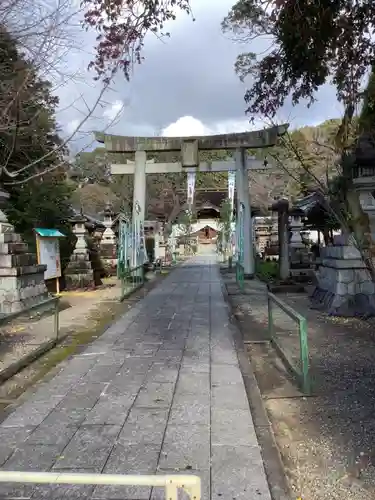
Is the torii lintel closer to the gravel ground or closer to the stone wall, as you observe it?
the stone wall

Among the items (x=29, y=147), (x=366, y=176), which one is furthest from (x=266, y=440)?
(x=29, y=147)

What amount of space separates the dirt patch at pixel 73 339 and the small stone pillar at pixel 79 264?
1.81 m

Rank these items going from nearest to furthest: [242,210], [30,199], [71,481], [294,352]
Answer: [71,481], [294,352], [30,199], [242,210]

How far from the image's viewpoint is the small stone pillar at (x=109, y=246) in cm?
2168

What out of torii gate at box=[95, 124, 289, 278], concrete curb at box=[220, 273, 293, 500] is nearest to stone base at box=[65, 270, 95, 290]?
torii gate at box=[95, 124, 289, 278]

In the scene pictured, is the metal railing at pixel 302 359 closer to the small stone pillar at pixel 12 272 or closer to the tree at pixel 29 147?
the tree at pixel 29 147

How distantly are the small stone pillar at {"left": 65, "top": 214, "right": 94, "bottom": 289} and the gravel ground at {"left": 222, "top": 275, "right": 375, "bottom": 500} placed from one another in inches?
348

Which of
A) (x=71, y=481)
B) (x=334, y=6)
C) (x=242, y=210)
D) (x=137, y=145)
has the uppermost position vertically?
(x=137, y=145)

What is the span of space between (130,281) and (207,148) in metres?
6.58

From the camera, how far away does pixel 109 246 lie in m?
22.9

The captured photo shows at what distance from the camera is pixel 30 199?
595 inches

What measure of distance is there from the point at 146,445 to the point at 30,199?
508 inches

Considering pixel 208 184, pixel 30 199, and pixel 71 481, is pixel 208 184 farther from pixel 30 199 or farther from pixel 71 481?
pixel 71 481

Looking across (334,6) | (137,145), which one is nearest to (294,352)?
(334,6)
